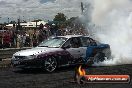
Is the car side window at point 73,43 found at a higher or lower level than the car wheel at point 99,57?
higher

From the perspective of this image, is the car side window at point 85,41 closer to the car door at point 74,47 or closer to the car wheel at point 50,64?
the car door at point 74,47

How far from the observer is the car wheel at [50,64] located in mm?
13602

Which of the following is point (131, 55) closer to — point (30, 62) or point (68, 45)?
point (68, 45)

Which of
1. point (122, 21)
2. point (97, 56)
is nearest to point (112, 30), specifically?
point (122, 21)

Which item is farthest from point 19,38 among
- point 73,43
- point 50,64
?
point 50,64

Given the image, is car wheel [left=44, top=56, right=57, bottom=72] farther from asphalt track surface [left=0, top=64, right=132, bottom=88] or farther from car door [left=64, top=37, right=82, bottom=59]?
car door [left=64, top=37, right=82, bottom=59]

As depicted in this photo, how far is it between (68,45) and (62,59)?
84 cm

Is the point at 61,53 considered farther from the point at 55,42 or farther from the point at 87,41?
the point at 87,41

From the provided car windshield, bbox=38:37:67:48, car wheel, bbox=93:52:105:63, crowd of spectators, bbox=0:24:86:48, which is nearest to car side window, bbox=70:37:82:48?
car windshield, bbox=38:37:67:48

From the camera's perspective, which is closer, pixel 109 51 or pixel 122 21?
pixel 109 51

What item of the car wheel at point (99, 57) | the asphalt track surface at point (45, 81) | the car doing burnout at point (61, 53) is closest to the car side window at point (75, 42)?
the car doing burnout at point (61, 53)

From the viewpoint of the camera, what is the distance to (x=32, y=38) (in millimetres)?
26062

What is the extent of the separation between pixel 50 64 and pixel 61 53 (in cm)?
73

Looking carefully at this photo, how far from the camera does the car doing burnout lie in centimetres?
1341
